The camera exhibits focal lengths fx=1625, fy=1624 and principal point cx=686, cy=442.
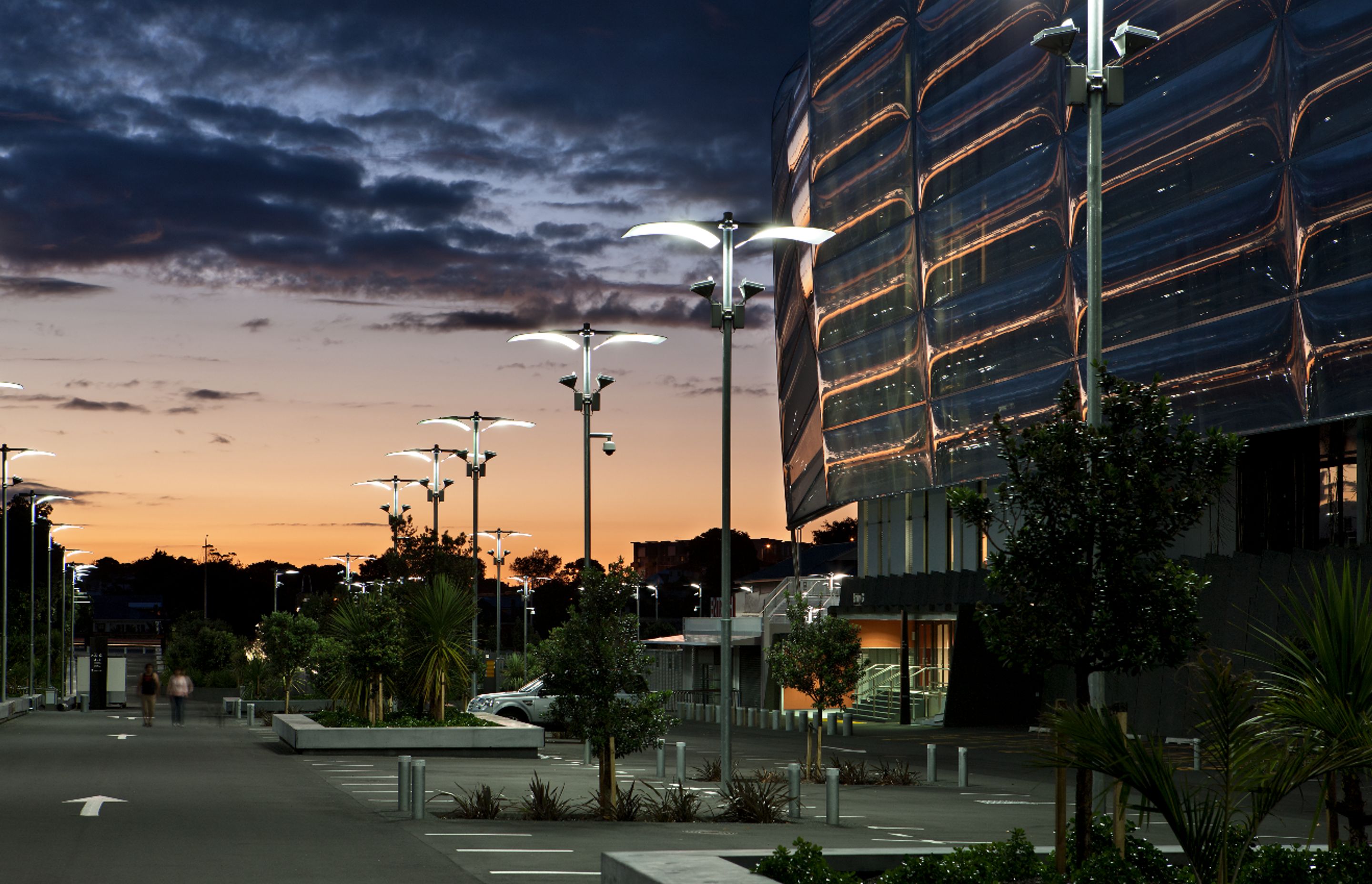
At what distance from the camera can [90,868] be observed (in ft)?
46.4

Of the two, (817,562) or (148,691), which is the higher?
(817,562)

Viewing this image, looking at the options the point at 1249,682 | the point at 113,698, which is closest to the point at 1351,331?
the point at 1249,682

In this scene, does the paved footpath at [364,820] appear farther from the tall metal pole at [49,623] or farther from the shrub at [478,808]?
the tall metal pole at [49,623]

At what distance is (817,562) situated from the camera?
134250mm

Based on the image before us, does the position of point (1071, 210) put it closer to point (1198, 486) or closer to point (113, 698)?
point (1198, 486)

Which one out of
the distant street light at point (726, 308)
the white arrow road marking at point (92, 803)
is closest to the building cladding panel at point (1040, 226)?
the distant street light at point (726, 308)

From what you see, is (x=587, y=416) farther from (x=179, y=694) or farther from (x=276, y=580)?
(x=276, y=580)

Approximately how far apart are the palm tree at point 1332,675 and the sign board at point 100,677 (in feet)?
201

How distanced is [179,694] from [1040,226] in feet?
91.2

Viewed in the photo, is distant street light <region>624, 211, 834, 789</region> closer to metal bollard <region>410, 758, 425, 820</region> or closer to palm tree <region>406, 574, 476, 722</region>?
metal bollard <region>410, 758, 425, 820</region>

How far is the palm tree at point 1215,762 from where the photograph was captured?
8000 millimetres

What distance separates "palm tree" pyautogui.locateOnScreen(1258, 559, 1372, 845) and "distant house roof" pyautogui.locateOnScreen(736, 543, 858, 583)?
110 metres

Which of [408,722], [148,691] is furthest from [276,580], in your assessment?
[408,722]

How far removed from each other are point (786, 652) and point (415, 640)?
27.3 ft
